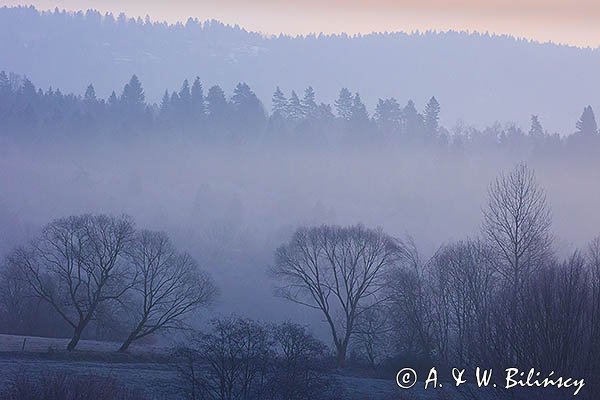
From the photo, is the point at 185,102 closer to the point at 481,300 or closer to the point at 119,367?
the point at 119,367

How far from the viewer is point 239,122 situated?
91000 mm

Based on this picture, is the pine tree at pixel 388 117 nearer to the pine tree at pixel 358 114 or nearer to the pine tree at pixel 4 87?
the pine tree at pixel 358 114

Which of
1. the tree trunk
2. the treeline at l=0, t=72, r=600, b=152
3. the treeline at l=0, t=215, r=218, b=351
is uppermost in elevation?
the treeline at l=0, t=72, r=600, b=152

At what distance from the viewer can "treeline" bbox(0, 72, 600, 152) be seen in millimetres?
88125

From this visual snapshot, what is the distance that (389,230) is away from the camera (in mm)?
73312

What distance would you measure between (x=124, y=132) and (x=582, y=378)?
77710mm

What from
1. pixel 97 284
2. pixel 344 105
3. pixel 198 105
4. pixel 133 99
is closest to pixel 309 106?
pixel 344 105

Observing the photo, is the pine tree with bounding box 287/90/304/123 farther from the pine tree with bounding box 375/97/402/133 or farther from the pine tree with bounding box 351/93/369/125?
the pine tree with bounding box 375/97/402/133

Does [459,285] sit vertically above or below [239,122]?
below

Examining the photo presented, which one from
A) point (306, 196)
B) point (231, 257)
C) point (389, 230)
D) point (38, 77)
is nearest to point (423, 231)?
point (389, 230)

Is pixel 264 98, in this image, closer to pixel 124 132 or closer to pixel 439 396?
pixel 124 132

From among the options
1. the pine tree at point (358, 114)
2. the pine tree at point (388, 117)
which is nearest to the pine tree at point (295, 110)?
the pine tree at point (358, 114)

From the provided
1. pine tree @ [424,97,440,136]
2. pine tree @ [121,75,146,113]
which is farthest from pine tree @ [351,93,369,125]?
pine tree @ [121,75,146,113]

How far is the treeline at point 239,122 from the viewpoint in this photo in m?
88.1
